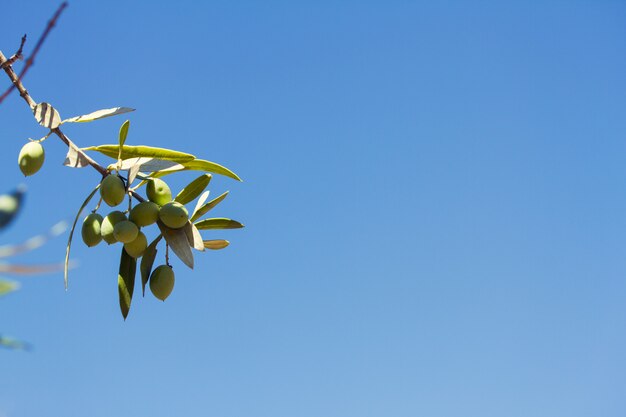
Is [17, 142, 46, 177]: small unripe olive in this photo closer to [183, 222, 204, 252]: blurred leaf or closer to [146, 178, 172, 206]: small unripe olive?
[146, 178, 172, 206]: small unripe olive

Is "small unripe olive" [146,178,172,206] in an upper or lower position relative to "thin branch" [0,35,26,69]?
lower

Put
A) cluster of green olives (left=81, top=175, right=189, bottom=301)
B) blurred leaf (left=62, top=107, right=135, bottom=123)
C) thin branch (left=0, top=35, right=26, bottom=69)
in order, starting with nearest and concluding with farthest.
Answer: thin branch (left=0, top=35, right=26, bottom=69) → cluster of green olives (left=81, top=175, right=189, bottom=301) → blurred leaf (left=62, top=107, right=135, bottom=123)

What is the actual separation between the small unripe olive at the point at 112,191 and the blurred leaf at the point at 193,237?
0.19 m

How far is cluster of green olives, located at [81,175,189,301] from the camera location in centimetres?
178

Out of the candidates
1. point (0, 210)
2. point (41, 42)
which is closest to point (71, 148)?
point (41, 42)

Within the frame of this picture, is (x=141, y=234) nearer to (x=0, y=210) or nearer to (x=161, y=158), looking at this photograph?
(x=161, y=158)

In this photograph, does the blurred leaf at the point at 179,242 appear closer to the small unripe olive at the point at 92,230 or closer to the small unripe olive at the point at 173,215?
the small unripe olive at the point at 173,215

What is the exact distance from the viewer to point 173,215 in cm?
182

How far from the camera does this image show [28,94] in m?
1.83

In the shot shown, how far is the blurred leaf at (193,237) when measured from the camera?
1892 millimetres

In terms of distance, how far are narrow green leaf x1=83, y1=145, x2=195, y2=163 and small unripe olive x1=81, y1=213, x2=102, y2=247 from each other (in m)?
Answer: 0.22

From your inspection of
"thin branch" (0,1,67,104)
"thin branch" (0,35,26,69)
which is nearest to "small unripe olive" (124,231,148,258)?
"thin branch" (0,35,26,69)

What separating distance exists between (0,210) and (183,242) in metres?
1.27

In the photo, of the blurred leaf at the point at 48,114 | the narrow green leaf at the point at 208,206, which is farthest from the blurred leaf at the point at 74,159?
the narrow green leaf at the point at 208,206
